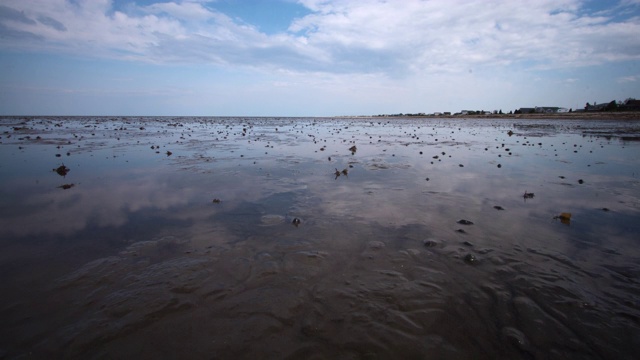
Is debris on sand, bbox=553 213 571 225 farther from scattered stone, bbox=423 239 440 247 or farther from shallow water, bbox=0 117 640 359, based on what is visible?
scattered stone, bbox=423 239 440 247

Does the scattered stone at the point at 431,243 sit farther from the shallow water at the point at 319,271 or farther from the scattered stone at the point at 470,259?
the scattered stone at the point at 470,259

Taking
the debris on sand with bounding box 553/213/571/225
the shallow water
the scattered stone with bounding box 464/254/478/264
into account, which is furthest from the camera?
the debris on sand with bounding box 553/213/571/225

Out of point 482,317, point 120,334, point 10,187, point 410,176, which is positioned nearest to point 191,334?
point 120,334

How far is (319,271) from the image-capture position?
16.9ft

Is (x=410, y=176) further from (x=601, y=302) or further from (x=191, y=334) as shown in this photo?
(x=191, y=334)

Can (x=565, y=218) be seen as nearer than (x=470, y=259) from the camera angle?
No

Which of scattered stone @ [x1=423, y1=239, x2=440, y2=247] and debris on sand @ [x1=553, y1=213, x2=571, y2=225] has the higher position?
debris on sand @ [x1=553, y1=213, x2=571, y2=225]

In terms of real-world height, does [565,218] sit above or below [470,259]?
above

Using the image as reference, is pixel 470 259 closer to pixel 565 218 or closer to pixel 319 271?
pixel 319 271

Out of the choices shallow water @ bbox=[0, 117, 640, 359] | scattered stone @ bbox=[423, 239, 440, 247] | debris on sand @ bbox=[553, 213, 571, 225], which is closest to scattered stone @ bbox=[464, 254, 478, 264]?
shallow water @ bbox=[0, 117, 640, 359]

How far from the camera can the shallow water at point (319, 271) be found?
3.58 m

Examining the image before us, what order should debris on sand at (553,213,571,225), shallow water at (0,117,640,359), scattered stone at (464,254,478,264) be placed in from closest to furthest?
shallow water at (0,117,640,359), scattered stone at (464,254,478,264), debris on sand at (553,213,571,225)

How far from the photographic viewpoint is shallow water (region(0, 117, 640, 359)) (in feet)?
11.8

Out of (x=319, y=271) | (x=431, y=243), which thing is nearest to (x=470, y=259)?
(x=431, y=243)
